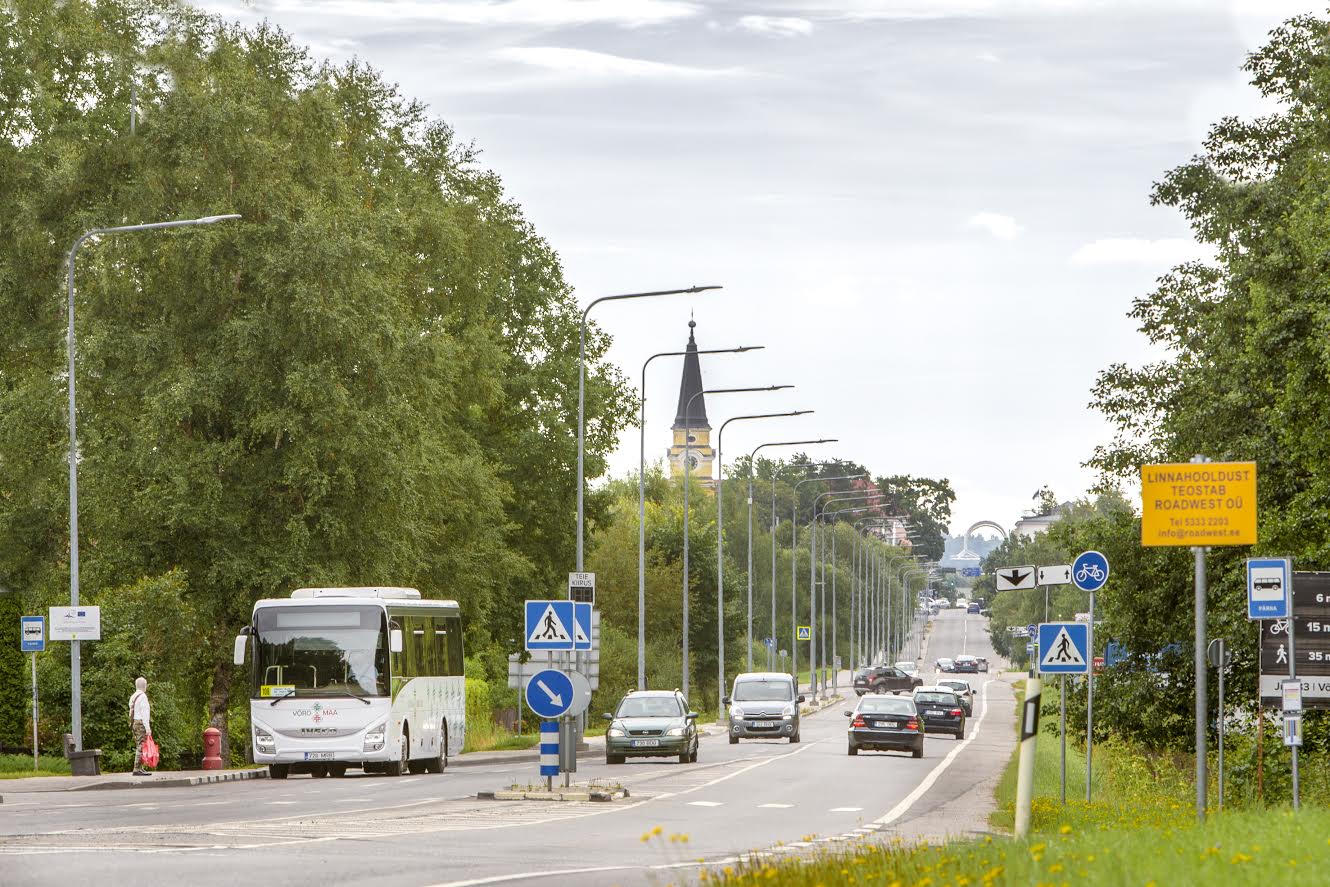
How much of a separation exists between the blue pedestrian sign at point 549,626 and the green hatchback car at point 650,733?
581 inches

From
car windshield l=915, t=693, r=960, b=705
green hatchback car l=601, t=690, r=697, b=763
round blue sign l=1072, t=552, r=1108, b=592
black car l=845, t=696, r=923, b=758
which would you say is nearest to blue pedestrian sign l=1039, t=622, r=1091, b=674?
round blue sign l=1072, t=552, r=1108, b=592

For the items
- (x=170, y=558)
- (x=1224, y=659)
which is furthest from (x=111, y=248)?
(x=1224, y=659)

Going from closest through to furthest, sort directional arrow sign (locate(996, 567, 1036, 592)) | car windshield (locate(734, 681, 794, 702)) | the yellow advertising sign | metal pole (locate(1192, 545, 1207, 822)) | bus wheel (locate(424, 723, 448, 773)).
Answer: metal pole (locate(1192, 545, 1207, 822)) < the yellow advertising sign < directional arrow sign (locate(996, 567, 1036, 592)) < bus wheel (locate(424, 723, 448, 773)) < car windshield (locate(734, 681, 794, 702))

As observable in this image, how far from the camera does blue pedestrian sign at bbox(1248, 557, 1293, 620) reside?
2133 cm

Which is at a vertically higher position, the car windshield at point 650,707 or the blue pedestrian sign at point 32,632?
the blue pedestrian sign at point 32,632

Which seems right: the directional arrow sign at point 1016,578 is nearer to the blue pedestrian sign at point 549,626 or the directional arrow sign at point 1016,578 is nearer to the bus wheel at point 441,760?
the blue pedestrian sign at point 549,626

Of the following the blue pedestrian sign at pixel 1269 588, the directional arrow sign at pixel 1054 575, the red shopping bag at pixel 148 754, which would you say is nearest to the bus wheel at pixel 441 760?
the red shopping bag at pixel 148 754

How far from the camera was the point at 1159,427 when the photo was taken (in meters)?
39.1

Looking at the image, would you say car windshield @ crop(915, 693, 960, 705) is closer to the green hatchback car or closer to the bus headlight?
the green hatchback car

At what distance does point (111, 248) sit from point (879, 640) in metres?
139

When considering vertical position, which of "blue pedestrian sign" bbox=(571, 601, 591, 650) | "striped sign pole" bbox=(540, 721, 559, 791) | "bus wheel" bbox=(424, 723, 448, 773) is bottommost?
"bus wheel" bbox=(424, 723, 448, 773)

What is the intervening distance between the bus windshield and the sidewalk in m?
1.96

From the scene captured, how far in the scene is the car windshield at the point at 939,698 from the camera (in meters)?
61.8

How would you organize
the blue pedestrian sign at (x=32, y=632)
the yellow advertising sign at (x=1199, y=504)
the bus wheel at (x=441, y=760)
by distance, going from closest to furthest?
the yellow advertising sign at (x=1199, y=504) < the blue pedestrian sign at (x=32, y=632) < the bus wheel at (x=441, y=760)
